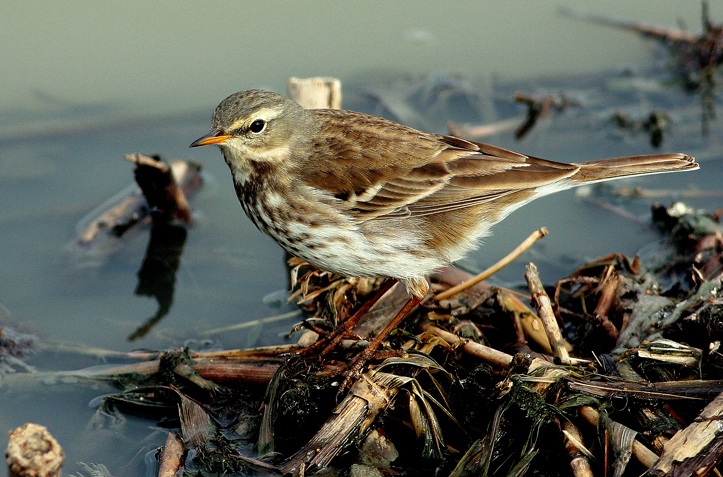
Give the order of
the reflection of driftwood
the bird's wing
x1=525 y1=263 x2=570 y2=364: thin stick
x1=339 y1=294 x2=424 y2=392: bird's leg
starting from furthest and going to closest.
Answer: the reflection of driftwood → the bird's wing → x1=525 y1=263 x2=570 y2=364: thin stick → x1=339 y1=294 x2=424 y2=392: bird's leg

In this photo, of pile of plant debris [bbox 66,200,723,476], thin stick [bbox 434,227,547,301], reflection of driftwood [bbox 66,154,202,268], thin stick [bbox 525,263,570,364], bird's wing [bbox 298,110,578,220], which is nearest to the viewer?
pile of plant debris [bbox 66,200,723,476]

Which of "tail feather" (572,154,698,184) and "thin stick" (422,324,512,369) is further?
"tail feather" (572,154,698,184)

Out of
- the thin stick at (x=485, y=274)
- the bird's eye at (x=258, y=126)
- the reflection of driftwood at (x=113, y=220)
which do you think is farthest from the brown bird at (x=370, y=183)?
the reflection of driftwood at (x=113, y=220)

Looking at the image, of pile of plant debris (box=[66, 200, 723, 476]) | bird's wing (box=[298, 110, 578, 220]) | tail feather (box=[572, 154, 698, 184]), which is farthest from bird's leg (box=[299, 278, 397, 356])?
tail feather (box=[572, 154, 698, 184])

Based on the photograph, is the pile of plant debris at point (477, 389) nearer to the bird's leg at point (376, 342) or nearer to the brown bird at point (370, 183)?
the bird's leg at point (376, 342)

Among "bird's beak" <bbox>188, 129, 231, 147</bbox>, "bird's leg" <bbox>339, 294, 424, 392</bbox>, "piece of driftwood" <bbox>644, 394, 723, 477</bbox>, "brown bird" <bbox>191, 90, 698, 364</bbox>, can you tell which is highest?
"bird's beak" <bbox>188, 129, 231, 147</bbox>

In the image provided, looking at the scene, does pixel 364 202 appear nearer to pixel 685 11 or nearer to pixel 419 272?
pixel 419 272

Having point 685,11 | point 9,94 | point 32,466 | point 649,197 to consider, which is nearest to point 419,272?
point 32,466

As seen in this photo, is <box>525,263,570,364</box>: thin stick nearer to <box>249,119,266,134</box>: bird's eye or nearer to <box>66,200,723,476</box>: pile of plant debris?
<box>66,200,723,476</box>: pile of plant debris
